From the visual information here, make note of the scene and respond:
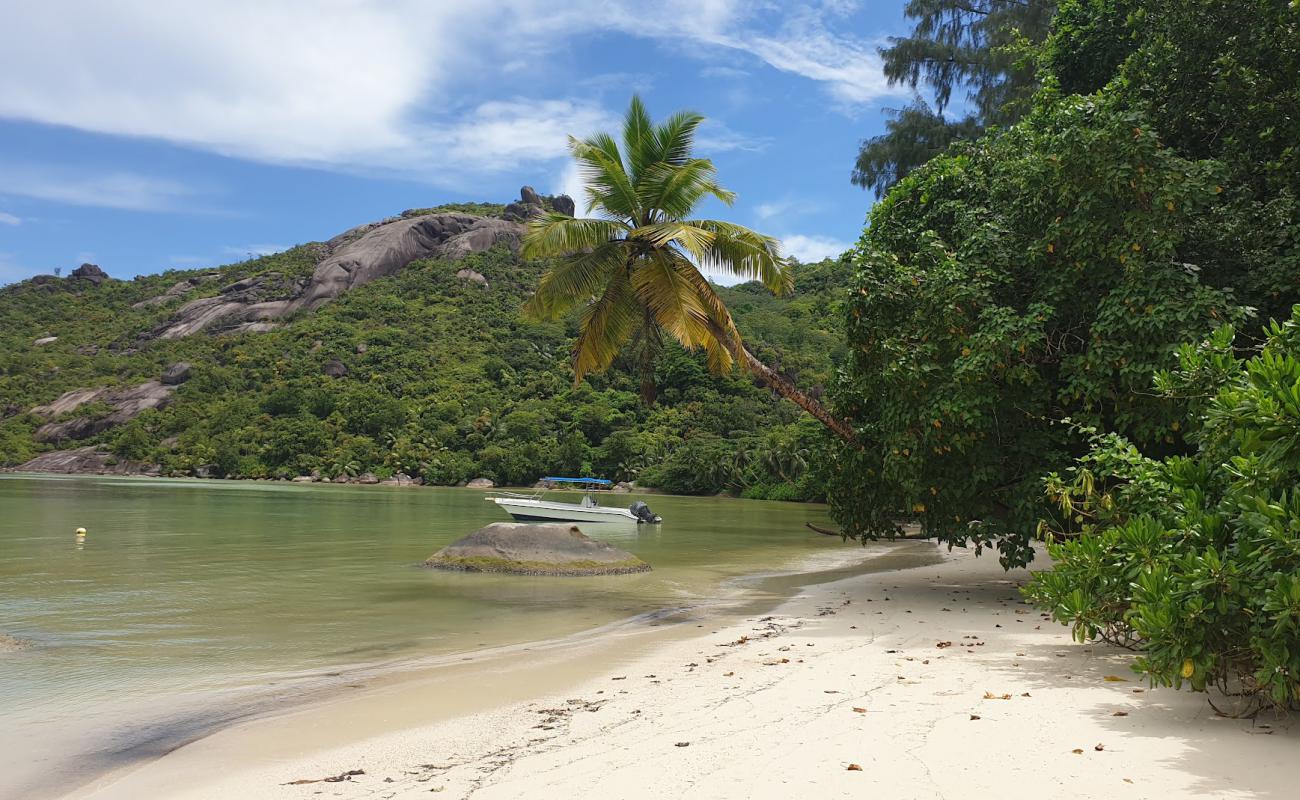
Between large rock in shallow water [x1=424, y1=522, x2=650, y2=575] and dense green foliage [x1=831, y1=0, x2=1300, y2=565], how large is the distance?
6.42m

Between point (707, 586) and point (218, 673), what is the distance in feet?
29.4

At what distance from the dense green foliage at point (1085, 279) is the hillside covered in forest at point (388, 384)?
45.8 m

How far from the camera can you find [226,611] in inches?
476

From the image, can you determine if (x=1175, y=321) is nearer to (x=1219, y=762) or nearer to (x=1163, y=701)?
(x=1163, y=701)

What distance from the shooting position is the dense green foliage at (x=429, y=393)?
7469 cm

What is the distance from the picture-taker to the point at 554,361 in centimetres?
9169

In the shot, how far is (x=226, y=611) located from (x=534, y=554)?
593cm

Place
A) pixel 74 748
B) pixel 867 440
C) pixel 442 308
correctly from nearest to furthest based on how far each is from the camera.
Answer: pixel 74 748 < pixel 867 440 < pixel 442 308

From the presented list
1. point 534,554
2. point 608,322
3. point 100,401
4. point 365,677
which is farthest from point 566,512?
point 100,401

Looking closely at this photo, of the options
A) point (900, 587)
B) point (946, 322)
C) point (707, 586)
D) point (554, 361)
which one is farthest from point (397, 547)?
point (554, 361)

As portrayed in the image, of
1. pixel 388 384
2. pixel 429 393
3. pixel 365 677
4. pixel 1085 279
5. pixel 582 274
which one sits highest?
pixel 388 384

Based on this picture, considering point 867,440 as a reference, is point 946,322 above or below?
above

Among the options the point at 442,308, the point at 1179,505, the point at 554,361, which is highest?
the point at 442,308

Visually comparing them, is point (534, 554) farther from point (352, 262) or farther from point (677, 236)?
point (352, 262)
